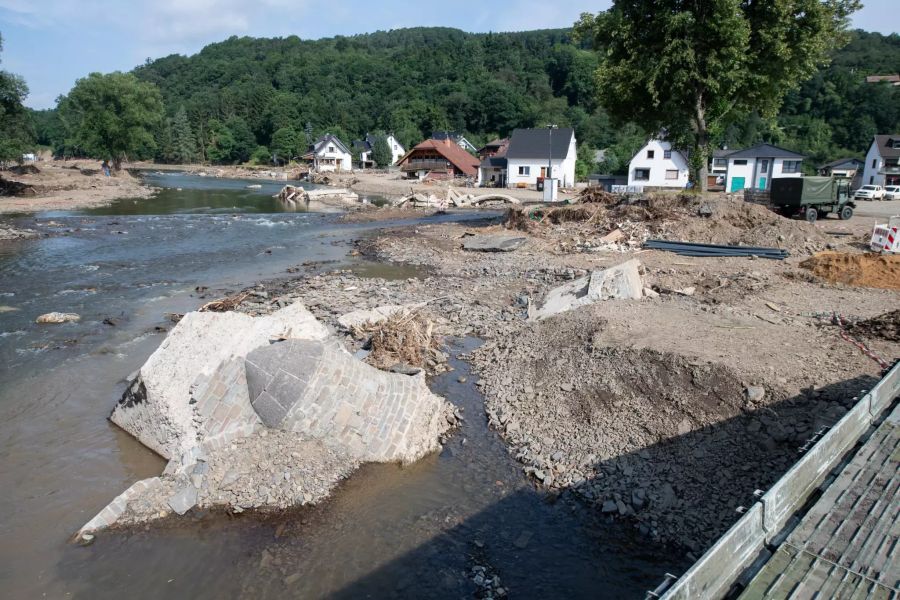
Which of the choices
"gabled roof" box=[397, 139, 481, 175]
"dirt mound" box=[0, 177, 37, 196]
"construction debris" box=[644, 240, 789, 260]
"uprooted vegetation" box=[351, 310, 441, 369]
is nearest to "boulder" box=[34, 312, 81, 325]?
"uprooted vegetation" box=[351, 310, 441, 369]

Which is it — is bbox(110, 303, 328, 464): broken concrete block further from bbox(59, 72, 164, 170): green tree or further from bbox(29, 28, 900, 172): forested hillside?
bbox(59, 72, 164, 170): green tree

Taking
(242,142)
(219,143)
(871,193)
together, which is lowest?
(871,193)

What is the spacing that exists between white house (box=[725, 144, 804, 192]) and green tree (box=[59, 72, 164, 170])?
67434mm

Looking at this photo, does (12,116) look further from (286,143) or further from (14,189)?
(286,143)

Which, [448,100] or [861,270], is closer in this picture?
[861,270]

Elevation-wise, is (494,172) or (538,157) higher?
(538,157)

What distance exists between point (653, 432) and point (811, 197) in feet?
81.0

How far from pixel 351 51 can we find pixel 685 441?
199m

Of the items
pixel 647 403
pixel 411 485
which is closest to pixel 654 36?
pixel 647 403

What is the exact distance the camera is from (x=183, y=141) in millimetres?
110062

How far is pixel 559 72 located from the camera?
142m

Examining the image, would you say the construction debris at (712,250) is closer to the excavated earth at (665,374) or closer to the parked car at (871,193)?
the excavated earth at (665,374)

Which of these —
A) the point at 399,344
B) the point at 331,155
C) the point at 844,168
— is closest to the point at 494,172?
the point at 331,155

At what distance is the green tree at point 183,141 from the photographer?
11046cm
